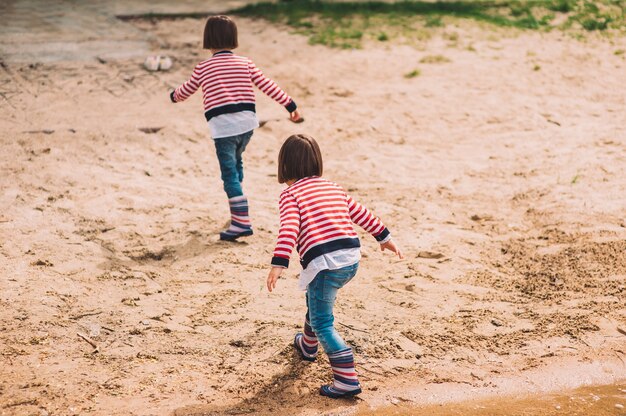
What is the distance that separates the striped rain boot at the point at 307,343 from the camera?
428 centimetres

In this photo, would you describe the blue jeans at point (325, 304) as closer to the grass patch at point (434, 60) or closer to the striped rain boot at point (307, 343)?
the striped rain boot at point (307, 343)

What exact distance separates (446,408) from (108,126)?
450 cm

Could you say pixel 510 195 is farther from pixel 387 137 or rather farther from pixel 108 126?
pixel 108 126

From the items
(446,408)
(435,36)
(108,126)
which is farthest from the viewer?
(435,36)

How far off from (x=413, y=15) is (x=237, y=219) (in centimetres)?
570

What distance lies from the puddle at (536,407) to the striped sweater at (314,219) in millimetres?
850

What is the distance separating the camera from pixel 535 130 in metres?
7.72

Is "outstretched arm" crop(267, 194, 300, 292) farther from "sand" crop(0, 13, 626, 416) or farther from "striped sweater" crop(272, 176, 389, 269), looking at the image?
"sand" crop(0, 13, 626, 416)

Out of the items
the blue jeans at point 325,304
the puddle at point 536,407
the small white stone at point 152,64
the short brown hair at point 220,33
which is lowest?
the puddle at point 536,407

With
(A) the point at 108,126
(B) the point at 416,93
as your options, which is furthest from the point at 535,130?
(A) the point at 108,126

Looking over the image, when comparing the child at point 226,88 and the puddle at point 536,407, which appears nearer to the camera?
the puddle at point 536,407

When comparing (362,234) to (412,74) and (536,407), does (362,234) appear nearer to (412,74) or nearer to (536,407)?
(536,407)

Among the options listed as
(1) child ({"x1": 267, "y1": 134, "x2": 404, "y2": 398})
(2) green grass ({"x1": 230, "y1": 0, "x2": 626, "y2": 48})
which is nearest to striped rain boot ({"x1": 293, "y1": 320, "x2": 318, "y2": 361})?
(1) child ({"x1": 267, "y1": 134, "x2": 404, "y2": 398})

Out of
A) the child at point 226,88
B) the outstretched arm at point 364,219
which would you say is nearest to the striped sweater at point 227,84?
the child at point 226,88
